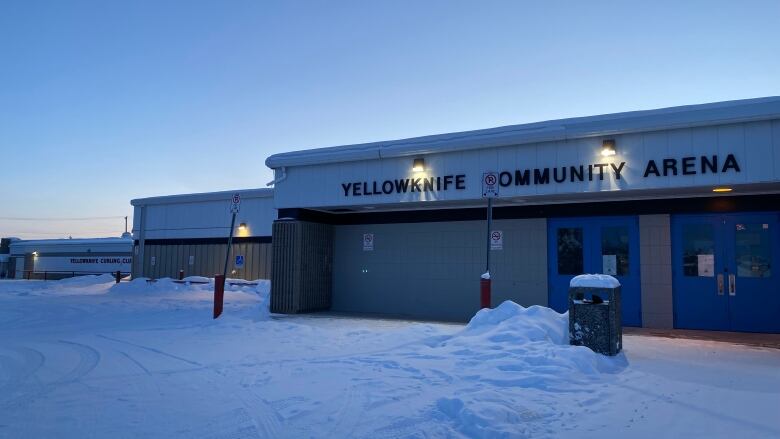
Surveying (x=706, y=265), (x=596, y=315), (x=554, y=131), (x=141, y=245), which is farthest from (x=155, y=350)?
(x=141, y=245)

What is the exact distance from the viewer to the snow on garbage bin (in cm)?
898

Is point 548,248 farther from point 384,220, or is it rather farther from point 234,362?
point 234,362

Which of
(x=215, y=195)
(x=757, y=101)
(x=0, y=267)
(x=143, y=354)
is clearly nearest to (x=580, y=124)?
(x=757, y=101)

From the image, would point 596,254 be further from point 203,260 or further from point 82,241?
point 82,241

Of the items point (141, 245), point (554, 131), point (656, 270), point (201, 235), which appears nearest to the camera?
point (554, 131)

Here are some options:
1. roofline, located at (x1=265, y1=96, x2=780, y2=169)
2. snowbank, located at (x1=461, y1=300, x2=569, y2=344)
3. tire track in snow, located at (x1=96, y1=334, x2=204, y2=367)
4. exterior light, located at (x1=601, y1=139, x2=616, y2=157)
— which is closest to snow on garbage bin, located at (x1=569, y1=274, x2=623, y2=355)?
snowbank, located at (x1=461, y1=300, x2=569, y2=344)

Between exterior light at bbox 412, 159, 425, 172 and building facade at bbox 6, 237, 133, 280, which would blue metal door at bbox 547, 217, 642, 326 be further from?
building facade at bbox 6, 237, 133, 280

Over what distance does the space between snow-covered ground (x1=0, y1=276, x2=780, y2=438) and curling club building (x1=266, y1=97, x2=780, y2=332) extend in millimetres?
2817

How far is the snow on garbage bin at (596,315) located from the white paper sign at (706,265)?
15.8 ft

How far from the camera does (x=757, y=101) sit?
35.5 feet

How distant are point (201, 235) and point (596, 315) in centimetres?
2705

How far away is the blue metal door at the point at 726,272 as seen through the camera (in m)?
12.5

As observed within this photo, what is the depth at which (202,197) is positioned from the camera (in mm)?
32062

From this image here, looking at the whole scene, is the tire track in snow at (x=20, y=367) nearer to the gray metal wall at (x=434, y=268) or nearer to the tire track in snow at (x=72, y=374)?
the tire track in snow at (x=72, y=374)
